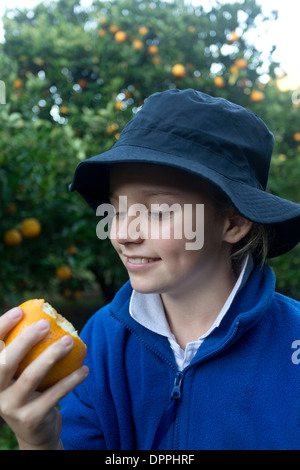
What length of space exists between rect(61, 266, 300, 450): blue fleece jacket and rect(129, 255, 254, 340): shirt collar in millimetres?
18

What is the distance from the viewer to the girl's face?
122cm

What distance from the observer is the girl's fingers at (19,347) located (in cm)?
104

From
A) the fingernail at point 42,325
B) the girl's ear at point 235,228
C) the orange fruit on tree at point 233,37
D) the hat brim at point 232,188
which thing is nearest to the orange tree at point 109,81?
the orange fruit on tree at point 233,37

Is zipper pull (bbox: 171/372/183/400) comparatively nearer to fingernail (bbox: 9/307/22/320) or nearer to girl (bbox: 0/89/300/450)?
girl (bbox: 0/89/300/450)

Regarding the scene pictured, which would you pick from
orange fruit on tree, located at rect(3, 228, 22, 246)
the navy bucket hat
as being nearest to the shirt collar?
the navy bucket hat

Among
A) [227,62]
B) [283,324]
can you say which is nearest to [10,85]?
[227,62]

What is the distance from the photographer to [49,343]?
1.10m

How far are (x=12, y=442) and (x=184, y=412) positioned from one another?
218 centimetres

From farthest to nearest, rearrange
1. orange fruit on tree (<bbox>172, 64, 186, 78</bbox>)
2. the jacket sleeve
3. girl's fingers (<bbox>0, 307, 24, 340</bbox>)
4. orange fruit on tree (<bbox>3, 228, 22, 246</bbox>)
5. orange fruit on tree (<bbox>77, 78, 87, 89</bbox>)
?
1. orange fruit on tree (<bbox>77, 78, 87, 89</bbox>)
2. orange fruit on tree (<bbox>172, 64, 186, 78</bbox>)
3. orange fruit on tree (<bbox>3, 228, 22, 246</bbox>)
4. the jacket sleeve
5. girl's fingers (<bbox>0, 307, 24, 340</bbox>)

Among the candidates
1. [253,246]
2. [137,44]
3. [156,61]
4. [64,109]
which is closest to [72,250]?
[64,109]

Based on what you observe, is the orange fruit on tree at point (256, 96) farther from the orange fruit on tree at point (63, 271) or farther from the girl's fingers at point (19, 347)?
the girl's fingers at point (19, 347)

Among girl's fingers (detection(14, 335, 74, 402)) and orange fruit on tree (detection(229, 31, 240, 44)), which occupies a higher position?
orange fruit on tree (detection(229, 31, 240, 44))

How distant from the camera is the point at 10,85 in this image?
4.27 meters

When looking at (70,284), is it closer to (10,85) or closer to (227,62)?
(10,85)
